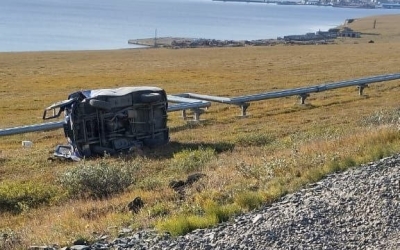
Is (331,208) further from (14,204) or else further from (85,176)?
(14,204)

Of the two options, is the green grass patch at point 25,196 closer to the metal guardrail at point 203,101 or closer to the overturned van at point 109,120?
the overturned van at point 109,120

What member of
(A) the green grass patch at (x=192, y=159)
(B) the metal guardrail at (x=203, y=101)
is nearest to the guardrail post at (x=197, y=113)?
(B) the metal guardrail at (x=203, y=101)

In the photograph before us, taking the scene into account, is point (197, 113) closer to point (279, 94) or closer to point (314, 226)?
point (279, 94)

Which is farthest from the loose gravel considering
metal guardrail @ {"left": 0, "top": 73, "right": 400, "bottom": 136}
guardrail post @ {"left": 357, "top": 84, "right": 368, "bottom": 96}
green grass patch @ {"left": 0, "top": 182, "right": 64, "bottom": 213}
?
guardrail post @ {"left": 357, "top": 84, "right": 368, "bottom": 96}

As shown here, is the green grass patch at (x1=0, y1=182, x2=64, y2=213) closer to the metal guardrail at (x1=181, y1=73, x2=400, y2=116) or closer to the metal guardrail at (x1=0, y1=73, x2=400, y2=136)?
the metal guardrail at (x1=0, y1=73, x2=400, y2=136)

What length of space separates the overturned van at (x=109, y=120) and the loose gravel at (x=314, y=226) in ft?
24.3

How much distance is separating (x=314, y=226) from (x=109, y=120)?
8774mm

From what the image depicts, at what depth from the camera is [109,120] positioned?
15.2 meters

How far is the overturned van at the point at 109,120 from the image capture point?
1494 centimetres


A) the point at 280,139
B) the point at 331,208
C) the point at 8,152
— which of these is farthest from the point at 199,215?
the point at 8,152

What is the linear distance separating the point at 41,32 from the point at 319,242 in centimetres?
12033

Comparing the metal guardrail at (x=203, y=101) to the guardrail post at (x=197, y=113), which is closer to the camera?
the metal guardrail at (x=203, y=101)

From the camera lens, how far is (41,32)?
12219 cm

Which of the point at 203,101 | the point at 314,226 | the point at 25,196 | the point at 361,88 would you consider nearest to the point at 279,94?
the point at 203,101
